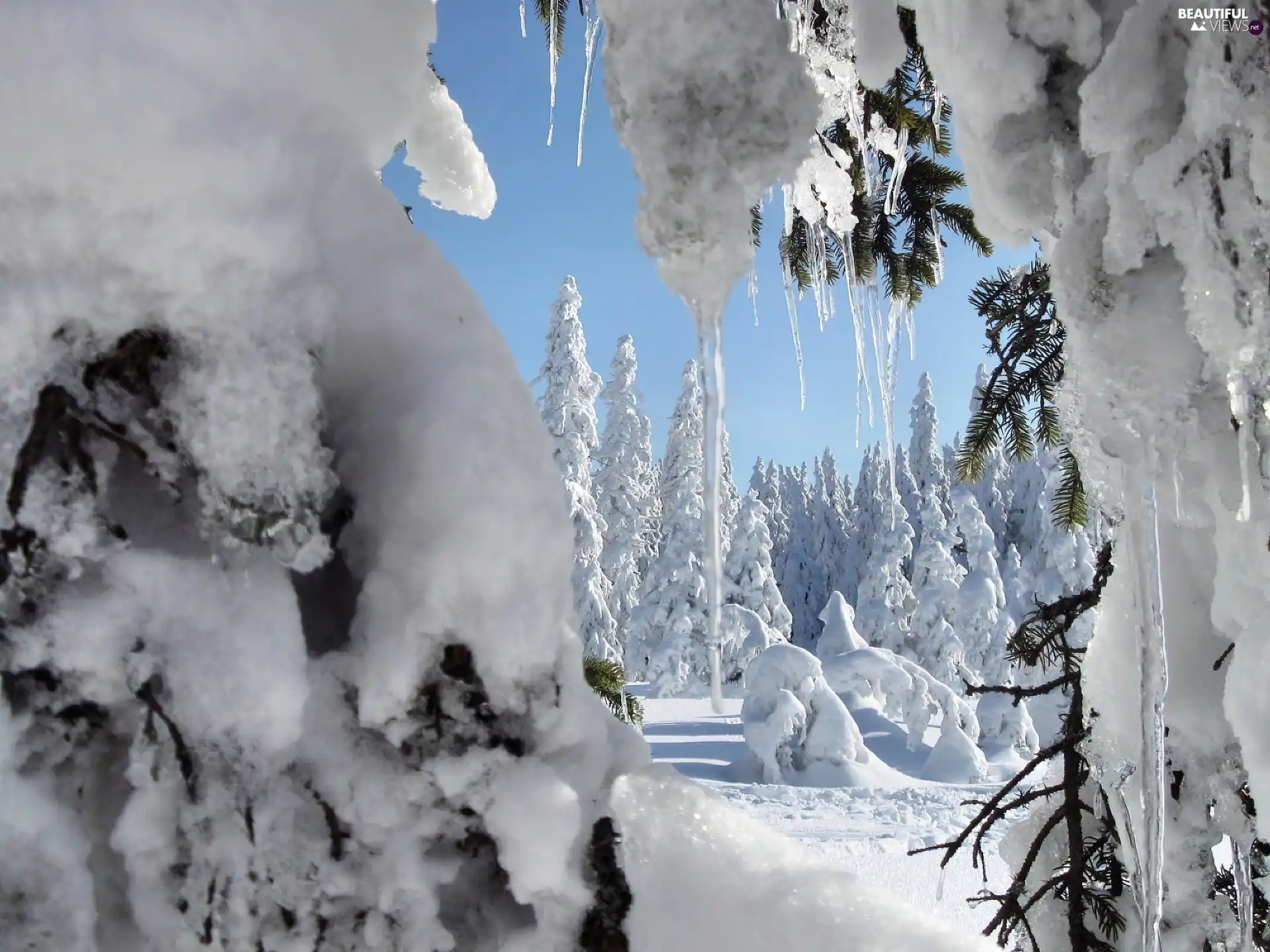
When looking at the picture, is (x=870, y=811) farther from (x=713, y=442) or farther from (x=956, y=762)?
(x=713, y=442)

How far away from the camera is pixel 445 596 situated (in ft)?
4.38

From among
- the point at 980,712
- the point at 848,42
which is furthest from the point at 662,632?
the point at 848,42

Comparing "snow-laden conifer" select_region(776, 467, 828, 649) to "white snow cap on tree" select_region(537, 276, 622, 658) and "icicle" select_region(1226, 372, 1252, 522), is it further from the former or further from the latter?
"icicle" select_region(1226, 372, 1252, 522)

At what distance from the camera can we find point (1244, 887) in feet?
5.21

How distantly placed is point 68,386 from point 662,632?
24.1 metres

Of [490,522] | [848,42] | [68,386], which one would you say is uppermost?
[848,42]

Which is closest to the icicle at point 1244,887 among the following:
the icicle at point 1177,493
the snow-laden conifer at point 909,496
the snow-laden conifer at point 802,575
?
the icicle at point 1177,493

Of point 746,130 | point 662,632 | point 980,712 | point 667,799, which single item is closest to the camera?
point 667,799

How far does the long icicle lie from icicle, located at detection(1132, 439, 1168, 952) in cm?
85

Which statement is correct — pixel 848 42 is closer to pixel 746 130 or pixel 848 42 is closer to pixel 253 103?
pixel 746 130

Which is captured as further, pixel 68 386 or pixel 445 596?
pixel 445 596

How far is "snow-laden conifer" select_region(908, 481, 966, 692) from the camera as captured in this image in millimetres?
26625

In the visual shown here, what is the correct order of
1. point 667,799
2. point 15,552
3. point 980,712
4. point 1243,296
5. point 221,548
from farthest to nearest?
point 980,712, point 667,799, point 221,548, point 15,552, point 1243,296

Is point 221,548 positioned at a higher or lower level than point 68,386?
lower
